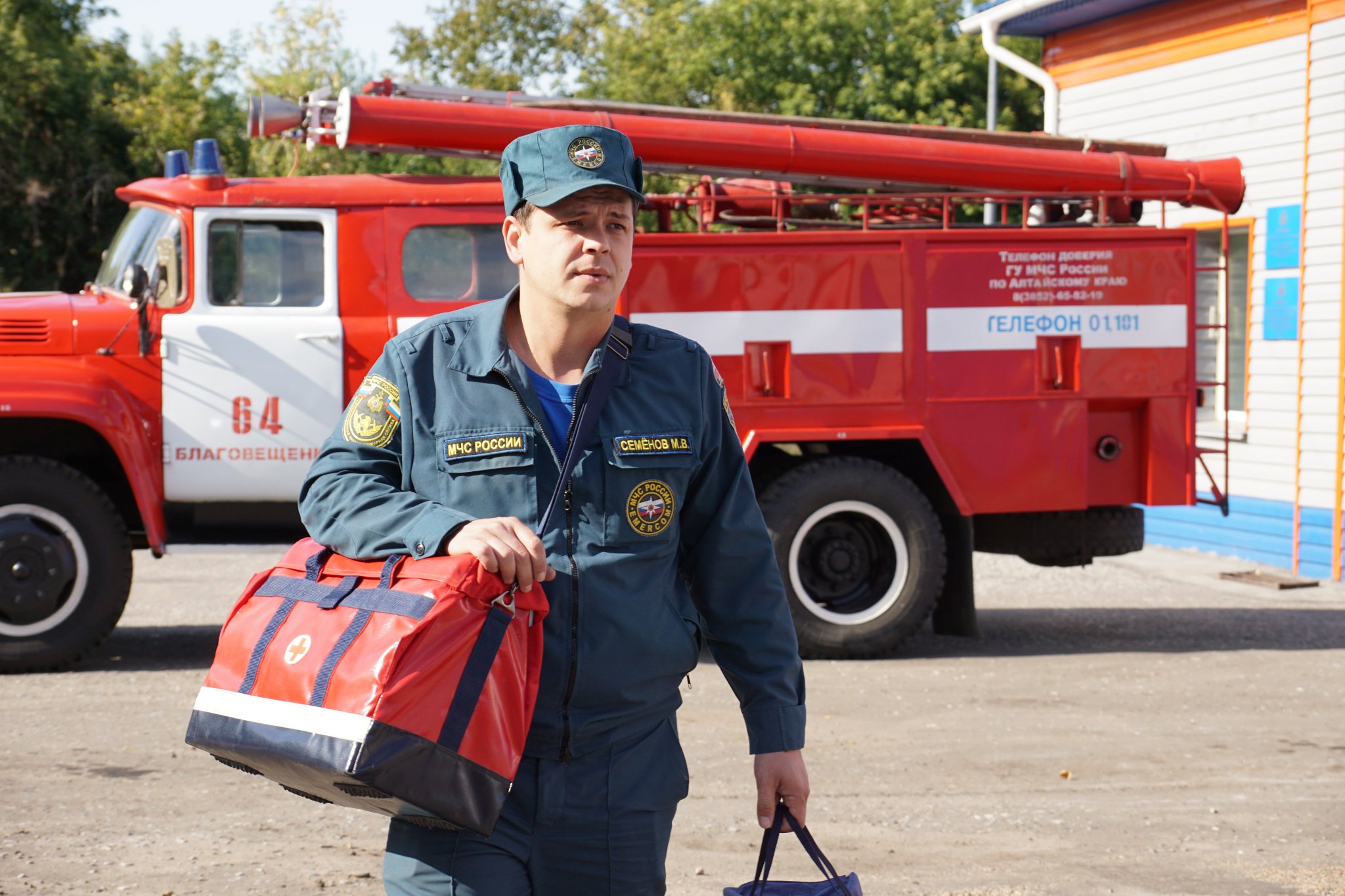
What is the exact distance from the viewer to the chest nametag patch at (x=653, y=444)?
2580 millimetres

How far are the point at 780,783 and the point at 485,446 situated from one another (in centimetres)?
81

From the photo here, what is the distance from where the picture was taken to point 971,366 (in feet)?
26.5

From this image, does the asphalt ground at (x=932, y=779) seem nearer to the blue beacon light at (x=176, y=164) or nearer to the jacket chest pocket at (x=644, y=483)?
the blue beacon light at (x=176, y=164)

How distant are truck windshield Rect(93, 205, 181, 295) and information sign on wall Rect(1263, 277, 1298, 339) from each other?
26.6ft

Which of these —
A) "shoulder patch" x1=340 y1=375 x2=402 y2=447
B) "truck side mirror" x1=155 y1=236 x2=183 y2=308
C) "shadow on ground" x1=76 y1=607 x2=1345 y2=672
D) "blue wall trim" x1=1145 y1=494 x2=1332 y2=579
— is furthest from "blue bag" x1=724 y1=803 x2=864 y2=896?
"blue wall trim" x1=1145 y1=494 x2=1332 y2=579

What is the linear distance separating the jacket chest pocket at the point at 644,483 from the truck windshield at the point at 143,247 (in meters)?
5.78

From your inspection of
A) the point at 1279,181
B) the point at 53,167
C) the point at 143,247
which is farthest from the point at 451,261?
the point at 53,167

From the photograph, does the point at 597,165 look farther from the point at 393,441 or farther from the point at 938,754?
the point at 938,754

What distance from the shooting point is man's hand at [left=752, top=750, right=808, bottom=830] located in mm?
2695

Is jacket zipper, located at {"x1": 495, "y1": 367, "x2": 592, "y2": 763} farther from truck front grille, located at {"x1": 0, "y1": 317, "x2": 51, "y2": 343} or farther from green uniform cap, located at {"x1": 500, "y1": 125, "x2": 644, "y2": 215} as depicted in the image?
truck front grille, located at {"x1": 0, "y1": 317, "x2": 51, "y2": 343}

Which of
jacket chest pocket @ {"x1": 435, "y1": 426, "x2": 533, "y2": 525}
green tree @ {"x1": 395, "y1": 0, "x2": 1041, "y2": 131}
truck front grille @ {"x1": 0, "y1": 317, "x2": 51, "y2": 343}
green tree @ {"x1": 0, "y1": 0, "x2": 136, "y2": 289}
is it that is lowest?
jacket chest pocket @ {"x1": 435, "y1": 426, "x2": 533, "y2": 525}

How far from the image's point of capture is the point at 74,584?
24.4 feet

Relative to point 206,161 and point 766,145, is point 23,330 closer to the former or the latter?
point 206,161

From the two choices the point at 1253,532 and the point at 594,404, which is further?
the point at 1253,532
